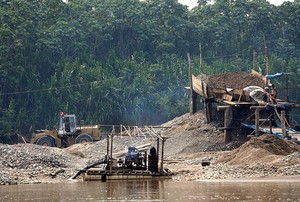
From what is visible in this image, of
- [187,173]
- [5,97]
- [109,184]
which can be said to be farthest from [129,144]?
[5,97]

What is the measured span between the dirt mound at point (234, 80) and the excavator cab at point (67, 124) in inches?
435

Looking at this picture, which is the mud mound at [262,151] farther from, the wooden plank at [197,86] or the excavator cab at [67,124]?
the excavator cab at [67,124]

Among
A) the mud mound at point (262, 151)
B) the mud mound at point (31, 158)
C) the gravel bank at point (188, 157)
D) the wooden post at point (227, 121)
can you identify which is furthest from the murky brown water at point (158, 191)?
the wooden post at point (227, 121)


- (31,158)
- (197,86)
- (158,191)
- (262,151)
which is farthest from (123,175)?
(197,86)

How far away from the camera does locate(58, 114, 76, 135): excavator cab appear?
2931 inches

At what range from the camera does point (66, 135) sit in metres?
74.8

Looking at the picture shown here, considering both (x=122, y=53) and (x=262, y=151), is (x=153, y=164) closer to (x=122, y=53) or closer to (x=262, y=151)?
(x=262, y=151)

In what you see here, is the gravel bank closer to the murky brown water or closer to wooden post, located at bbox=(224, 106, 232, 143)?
wooden post, located at bbox=(224, 106, 232, 143)

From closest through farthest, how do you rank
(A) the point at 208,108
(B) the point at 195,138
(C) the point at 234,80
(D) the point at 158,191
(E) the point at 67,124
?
1. (D) the point at 158,191
2. (B) the point at 195,138
3. (A) the point at 208,108
4. (C) the point at 234,80
5. (E) the point at 67,124

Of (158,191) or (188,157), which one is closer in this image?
(158,191)

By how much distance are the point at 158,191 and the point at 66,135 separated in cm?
3246

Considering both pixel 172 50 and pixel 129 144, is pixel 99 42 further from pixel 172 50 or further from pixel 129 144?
pixel 129 144

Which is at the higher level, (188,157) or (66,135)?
(66,135)

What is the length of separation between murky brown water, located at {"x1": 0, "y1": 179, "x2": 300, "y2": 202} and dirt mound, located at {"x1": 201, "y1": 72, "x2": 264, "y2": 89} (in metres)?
21.1
